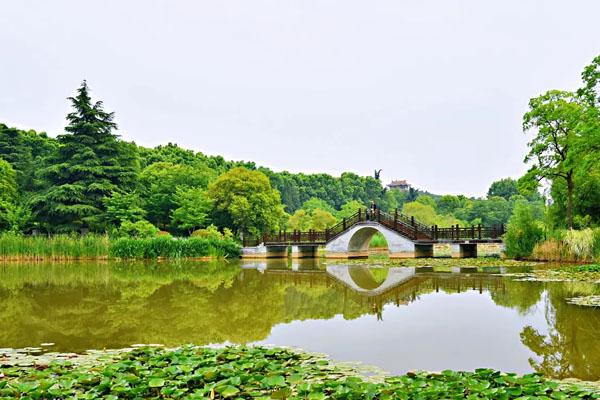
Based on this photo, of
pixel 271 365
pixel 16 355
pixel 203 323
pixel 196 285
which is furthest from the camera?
pixel 196 285

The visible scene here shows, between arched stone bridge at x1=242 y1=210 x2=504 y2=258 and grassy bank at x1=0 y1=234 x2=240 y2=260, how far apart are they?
14.3ft

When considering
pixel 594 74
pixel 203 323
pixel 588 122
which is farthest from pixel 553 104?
pixel 203 323

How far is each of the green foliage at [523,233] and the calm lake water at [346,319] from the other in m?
8.05

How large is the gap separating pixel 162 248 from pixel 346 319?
18746mm

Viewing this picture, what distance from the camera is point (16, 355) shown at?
18.5 ft

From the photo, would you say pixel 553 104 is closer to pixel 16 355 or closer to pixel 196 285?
pixel 196 285

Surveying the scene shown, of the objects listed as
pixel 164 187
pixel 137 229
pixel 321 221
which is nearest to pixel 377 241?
pixel 321 221

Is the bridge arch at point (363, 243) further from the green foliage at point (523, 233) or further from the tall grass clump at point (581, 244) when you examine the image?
the tall grass clump at point (581, 244)

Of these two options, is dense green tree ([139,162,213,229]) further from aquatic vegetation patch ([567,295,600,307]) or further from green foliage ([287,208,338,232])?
aquatic vegetation patch ([567,295,600,307])

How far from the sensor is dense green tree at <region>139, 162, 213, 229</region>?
119ft

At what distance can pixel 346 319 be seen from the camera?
8.31 meters

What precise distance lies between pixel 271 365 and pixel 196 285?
906 cm

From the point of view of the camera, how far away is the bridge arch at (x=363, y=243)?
26766mm

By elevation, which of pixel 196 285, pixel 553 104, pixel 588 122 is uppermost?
pixel 553 104
